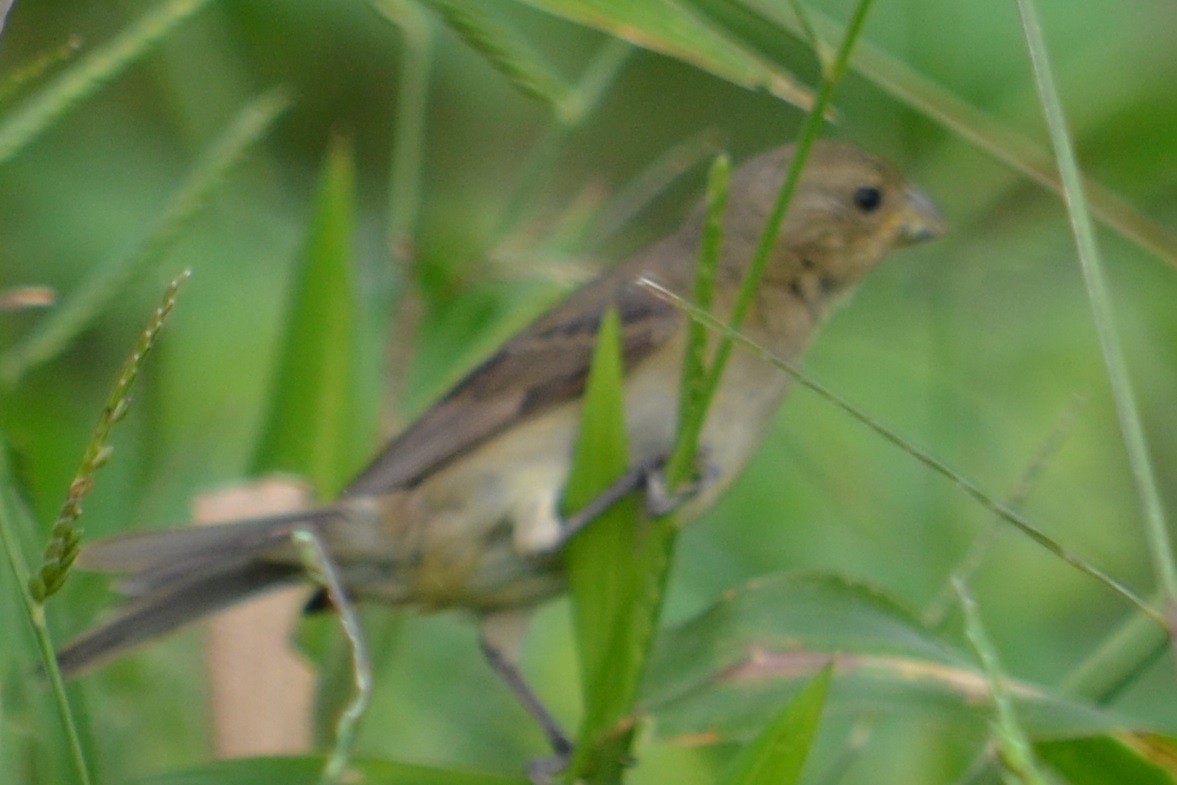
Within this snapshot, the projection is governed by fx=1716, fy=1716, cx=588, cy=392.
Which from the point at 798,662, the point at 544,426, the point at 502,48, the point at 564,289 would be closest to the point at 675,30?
the point at 502,48

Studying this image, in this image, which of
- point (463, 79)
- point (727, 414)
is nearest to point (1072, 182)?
point (727, 414)

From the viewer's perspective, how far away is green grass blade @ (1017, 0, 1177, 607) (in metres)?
1.11

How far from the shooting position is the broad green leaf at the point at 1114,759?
1541 millimetres

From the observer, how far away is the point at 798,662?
184 cm

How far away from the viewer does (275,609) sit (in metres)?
2.66

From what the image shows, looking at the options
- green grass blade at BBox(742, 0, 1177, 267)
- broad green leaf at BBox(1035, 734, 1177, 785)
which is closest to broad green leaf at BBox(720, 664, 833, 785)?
broad green leaf at BBox(1035, 734, 1177, 785)

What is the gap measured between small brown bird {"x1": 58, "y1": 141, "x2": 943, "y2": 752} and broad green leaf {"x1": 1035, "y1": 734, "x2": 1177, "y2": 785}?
76 centimetres

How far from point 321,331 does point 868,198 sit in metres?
0.95

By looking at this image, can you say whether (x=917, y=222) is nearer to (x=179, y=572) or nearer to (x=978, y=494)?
(x=179, y=572)

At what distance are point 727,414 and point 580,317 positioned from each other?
33 cm

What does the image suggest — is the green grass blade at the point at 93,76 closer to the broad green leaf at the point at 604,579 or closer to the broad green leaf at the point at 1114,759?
the broad green leaf at the point at 604,579

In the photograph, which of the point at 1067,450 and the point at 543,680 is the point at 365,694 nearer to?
the point at 543,680

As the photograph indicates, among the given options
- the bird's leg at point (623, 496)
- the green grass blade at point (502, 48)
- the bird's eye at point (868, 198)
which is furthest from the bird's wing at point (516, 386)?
the green grass blade at point (502, 48)

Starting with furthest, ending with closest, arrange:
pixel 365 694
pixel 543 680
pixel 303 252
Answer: pixel 543 680, pixel 303 252, pixel 365 694
